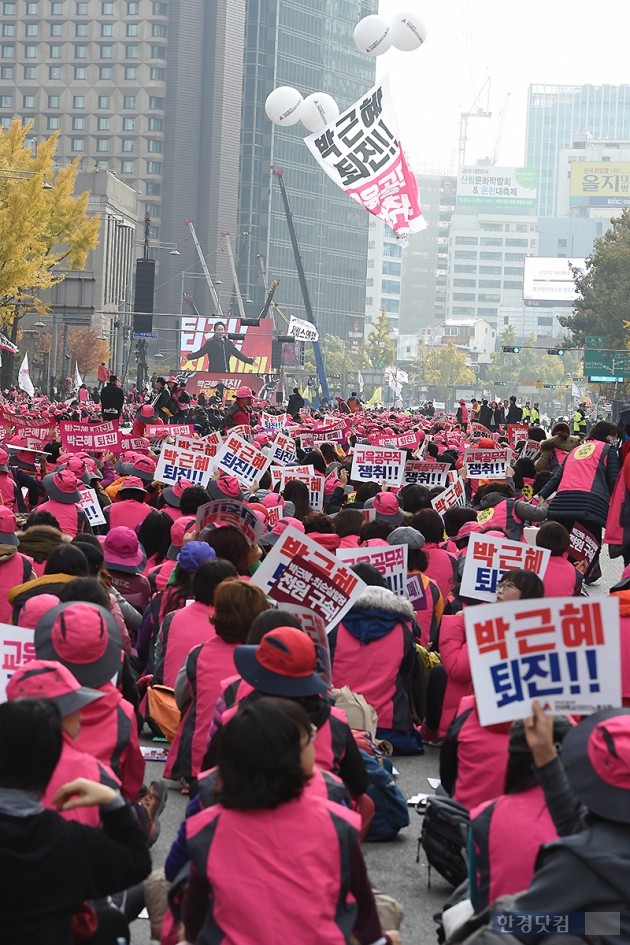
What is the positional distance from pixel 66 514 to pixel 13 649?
21.8 ft

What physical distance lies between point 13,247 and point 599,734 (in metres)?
41.4

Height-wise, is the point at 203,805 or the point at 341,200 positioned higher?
the point at 341,200

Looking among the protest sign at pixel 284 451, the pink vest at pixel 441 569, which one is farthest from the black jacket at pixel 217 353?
the pink vest at pixel 441 569

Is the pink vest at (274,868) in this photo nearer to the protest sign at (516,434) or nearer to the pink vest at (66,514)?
the pink vest at (66,514)

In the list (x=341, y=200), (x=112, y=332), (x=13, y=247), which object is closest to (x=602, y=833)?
(x=13, y=247)

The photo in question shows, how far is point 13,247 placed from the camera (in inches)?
1705

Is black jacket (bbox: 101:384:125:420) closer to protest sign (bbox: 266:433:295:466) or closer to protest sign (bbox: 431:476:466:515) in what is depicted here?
protest sign (bbox: 266:433:295:466)

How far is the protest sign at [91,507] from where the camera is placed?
40.4 ft

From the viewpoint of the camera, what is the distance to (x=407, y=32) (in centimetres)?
2445

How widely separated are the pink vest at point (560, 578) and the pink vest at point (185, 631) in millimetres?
2947

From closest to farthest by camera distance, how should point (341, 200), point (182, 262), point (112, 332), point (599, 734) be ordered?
point (599, 734) → point (112, 332) → point (182, 262) → point (341, 200)

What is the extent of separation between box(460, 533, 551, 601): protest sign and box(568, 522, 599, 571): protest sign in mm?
4801

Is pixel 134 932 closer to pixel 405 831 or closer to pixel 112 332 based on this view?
pixel 405 831

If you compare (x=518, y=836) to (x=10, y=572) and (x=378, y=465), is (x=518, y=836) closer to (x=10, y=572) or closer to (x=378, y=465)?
(x=10, y=572)
